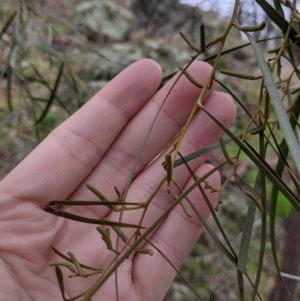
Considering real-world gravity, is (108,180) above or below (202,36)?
below

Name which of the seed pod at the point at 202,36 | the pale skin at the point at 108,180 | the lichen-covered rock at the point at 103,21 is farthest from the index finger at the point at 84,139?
the lichen-covered rock at the point at 103,21

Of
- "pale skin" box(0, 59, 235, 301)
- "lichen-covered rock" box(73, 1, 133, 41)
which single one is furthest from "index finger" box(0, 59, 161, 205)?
"lichen-covered rock" box(73, 1, 133, 41)

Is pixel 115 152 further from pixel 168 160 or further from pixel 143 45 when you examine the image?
pixel 143 45

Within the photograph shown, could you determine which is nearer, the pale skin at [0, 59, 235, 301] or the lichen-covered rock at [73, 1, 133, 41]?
the pale skin at [0, 59, 235, 301]

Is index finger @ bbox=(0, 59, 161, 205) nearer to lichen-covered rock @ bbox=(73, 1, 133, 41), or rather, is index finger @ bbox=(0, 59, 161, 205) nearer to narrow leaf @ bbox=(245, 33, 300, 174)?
narrow leaf @ bbox=(245, 33, 300, 174)

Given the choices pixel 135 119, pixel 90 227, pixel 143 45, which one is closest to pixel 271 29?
pixel 135 119

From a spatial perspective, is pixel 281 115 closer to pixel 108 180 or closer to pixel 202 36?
pixel 202 36

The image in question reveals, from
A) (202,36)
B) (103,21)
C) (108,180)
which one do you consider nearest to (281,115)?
(202,36)

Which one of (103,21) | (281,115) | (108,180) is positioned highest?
(103,21)
